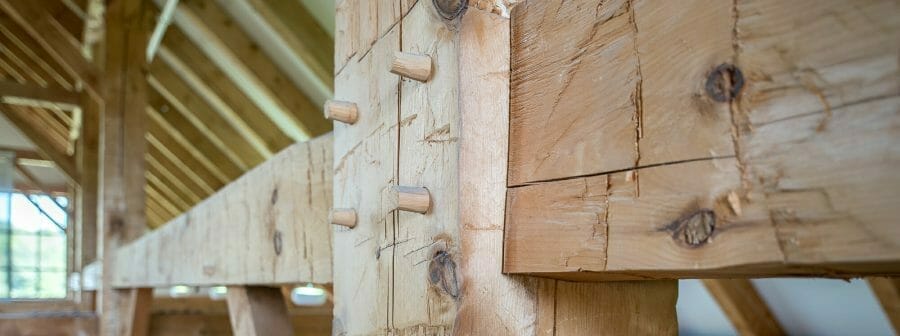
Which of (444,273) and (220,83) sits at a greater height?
(220,83)

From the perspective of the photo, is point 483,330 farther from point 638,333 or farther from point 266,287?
point 266,287

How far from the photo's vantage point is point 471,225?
680 millimetres

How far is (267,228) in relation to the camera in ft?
4.48

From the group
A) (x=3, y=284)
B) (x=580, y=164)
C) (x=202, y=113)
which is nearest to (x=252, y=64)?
(x=202, y=113)

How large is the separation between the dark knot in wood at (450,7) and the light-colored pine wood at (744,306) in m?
3.78

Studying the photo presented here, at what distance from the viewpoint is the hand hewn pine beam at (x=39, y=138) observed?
7512 mm

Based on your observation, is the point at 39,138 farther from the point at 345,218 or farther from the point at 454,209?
the point at 454,209

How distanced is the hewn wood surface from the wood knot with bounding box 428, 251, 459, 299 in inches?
2.1

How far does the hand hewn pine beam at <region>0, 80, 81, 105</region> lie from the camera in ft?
19.0

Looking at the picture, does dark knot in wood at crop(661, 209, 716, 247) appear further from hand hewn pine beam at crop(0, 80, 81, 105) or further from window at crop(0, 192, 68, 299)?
window at crop(0, 192, 68, 299)

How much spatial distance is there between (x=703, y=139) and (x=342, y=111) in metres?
0.53

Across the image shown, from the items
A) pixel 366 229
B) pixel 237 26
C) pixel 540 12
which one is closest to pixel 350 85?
pixel 366 229

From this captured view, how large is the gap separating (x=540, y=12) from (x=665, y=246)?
0.82 ft

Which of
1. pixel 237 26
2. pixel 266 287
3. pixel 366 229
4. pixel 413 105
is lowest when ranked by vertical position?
pixel 266 287
